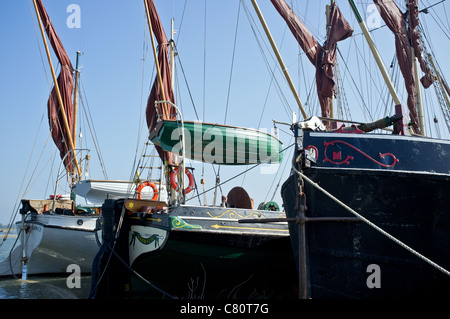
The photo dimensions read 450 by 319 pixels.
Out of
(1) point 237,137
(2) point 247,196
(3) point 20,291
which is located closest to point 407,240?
(2) point 247,196

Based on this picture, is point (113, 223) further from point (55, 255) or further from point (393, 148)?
point (55, 255)

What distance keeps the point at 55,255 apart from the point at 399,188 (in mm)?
15976

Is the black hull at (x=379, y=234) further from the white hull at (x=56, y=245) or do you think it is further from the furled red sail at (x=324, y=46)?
the furled red sail at (x=324, y=46)

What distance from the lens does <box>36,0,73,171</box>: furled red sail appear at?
2527cm

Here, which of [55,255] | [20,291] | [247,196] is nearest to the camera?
[247,196]

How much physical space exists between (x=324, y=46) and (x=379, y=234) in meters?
17.0

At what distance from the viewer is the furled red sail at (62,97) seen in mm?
25270

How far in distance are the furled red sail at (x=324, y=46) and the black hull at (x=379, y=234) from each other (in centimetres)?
1461

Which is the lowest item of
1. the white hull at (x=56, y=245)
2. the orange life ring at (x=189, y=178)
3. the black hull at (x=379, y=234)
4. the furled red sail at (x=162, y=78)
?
the white hull at (x=56, y=245)

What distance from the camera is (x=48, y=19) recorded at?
2514cm

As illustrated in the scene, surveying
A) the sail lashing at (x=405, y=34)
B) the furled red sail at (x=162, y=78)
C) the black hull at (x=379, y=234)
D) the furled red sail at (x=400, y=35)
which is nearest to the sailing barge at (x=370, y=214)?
the black hull at (x=379, y=234)

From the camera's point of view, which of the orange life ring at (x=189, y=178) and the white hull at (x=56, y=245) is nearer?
the orange life ring at (x=189, y=178)

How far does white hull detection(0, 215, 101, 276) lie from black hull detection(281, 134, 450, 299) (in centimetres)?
1247

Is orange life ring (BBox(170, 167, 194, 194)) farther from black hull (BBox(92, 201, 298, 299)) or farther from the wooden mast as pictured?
the wooden mast
